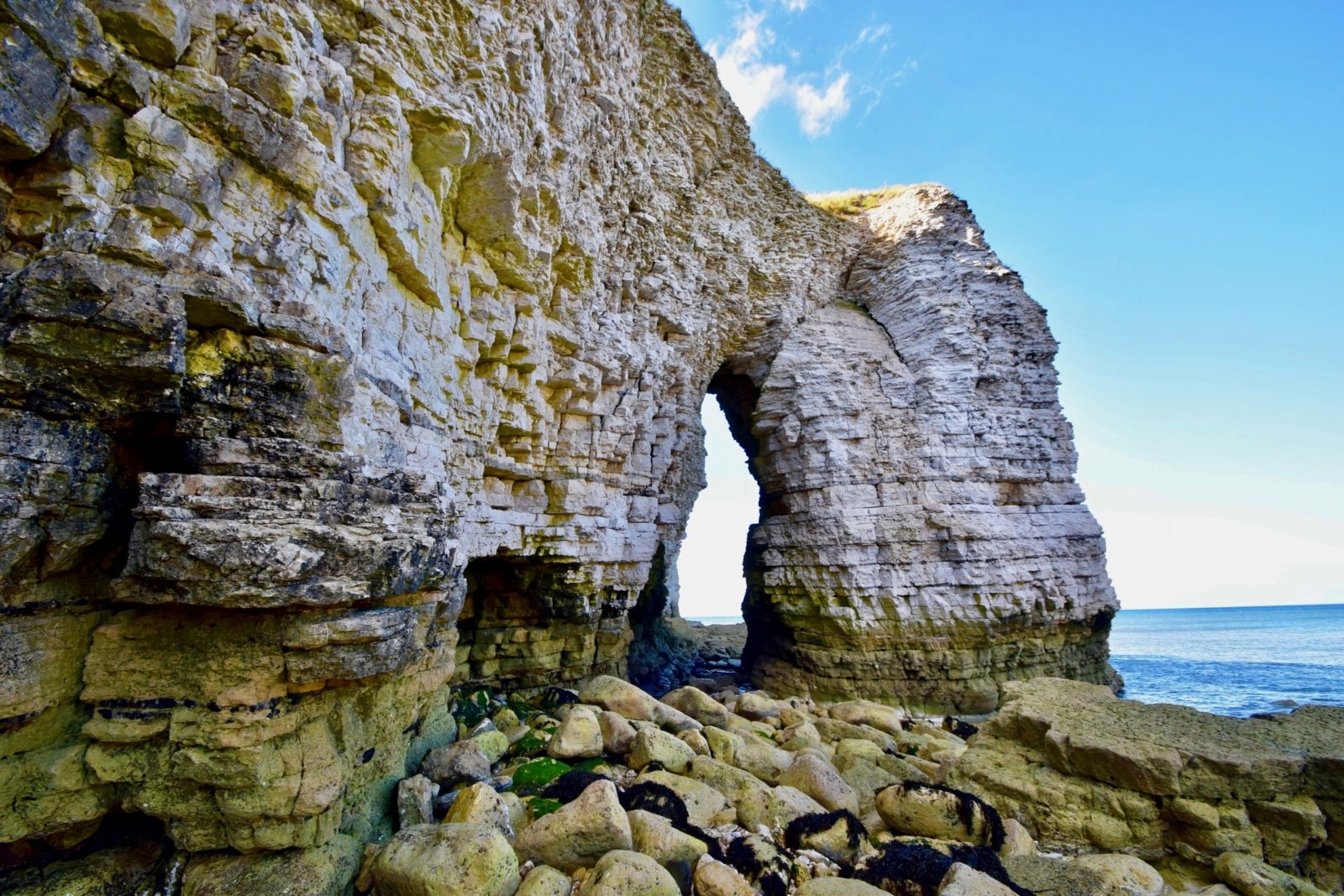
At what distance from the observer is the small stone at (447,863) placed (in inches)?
153

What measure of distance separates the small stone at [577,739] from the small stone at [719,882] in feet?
7.89

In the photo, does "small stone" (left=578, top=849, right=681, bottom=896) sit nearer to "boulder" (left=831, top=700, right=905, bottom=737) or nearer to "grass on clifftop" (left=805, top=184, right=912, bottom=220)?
"boulder" (left=831, top=700, right=905, bottom=737)

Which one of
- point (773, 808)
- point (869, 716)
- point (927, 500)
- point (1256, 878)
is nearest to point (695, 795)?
point (773, 808)

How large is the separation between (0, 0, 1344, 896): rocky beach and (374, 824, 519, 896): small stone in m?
0.03

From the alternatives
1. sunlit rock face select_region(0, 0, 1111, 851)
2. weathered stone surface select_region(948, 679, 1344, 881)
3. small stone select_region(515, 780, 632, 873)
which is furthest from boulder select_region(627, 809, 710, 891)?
weathered stone surface select_region(948, 679, 1344, 881)

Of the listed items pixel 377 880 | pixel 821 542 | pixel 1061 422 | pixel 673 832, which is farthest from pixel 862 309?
pixel 377 880

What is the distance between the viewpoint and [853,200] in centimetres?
1770

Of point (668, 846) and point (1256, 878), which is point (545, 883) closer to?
point (668, 846)

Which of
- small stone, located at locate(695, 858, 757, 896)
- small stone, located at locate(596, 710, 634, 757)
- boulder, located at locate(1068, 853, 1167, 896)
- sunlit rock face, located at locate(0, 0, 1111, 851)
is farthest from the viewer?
small stone, located at locate(596, 710, 634, 757)

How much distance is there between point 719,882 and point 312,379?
4.71 metres

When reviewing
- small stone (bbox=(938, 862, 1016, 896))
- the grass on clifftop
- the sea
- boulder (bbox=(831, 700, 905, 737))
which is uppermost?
the grass on clifftop

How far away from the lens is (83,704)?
11.5ft

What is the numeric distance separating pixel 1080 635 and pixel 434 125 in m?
16.7

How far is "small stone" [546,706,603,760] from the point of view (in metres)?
6.52
